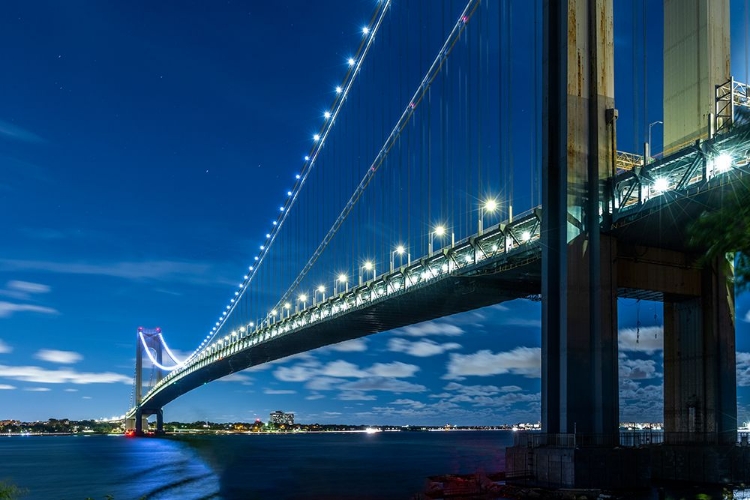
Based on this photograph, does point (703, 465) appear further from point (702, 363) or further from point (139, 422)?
point (139, 422)

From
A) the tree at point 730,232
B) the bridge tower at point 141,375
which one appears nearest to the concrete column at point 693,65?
the tree at point 730,232

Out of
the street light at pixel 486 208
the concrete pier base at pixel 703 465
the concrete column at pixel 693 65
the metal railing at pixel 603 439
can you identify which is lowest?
the concrete pier base at pixel 703 465

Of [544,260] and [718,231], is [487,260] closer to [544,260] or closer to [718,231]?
[544,260]

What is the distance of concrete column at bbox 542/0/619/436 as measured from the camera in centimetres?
2516

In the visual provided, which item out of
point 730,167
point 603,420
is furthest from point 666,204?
point 603,420

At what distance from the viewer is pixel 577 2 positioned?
26.8 metres

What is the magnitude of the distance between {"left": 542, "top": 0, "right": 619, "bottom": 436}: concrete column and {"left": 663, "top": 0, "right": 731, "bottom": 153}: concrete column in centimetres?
376

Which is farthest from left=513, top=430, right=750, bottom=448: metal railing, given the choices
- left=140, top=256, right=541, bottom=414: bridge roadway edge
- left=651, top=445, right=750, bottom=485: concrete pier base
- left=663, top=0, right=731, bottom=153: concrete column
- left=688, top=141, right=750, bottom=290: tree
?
left=688, top=141, right=750, bottom=290: tree

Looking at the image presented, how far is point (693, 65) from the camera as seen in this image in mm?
28969

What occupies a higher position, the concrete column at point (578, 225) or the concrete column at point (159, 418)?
the concrete column at point (578, 225)

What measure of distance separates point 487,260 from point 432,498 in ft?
35.8

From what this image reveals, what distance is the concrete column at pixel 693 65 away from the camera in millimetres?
28328

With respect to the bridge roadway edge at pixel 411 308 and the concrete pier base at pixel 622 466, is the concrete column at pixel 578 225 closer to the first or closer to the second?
the concrete pier base at pixel 622 466

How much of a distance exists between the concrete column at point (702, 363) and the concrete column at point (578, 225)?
16.9ft
